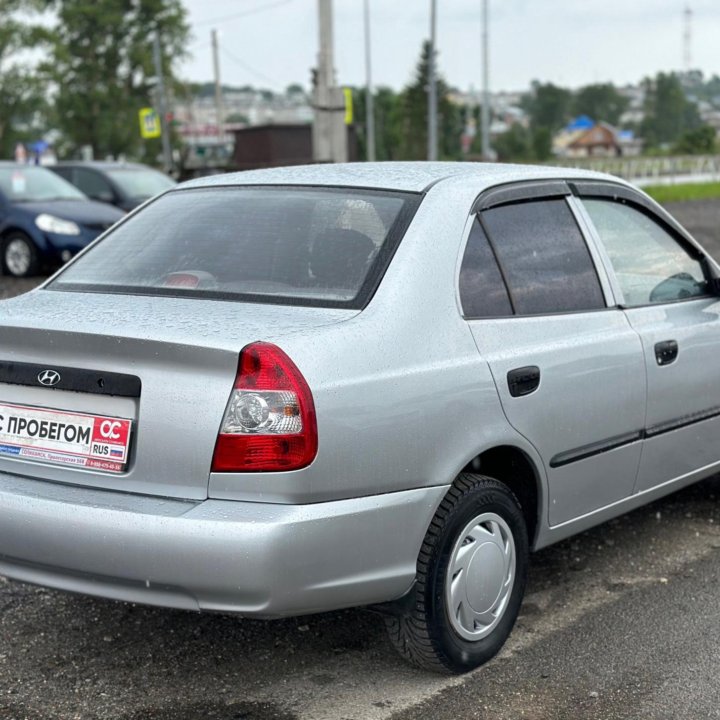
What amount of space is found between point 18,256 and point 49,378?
1243cm

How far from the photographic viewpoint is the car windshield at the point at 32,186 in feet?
52.2

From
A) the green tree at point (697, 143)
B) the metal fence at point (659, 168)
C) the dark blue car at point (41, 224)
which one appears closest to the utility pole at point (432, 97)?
the metal fence at point (659, 168)

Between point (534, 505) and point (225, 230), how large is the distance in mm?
1337

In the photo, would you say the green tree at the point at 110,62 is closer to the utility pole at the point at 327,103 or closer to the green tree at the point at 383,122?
the green tree at the point at 383,122

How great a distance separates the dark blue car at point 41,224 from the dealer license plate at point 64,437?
1155 centimetres

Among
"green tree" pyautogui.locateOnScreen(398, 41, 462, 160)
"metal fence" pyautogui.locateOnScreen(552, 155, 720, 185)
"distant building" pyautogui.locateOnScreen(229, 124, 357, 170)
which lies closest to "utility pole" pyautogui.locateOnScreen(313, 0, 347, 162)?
"metal fence" pyautogui.locateOnScreen(552, 155, 720, 185)

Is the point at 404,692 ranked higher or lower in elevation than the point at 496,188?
lower

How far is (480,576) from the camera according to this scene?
12.4 ft

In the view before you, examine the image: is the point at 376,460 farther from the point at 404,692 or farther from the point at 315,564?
the point at 404,692

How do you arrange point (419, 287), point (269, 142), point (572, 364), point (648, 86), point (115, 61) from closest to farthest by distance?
point (419, 287)
point (572, 364)
point (269, 142)
point (115, 61)
point (648, 86)

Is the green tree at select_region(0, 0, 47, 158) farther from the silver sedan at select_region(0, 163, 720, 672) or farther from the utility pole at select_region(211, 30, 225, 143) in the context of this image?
the silver sedan at select_region(0, 163, 720, 672)

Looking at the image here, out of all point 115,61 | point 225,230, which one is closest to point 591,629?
point 225,230

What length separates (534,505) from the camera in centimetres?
410

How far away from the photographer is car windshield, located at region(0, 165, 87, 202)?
1591 cm
